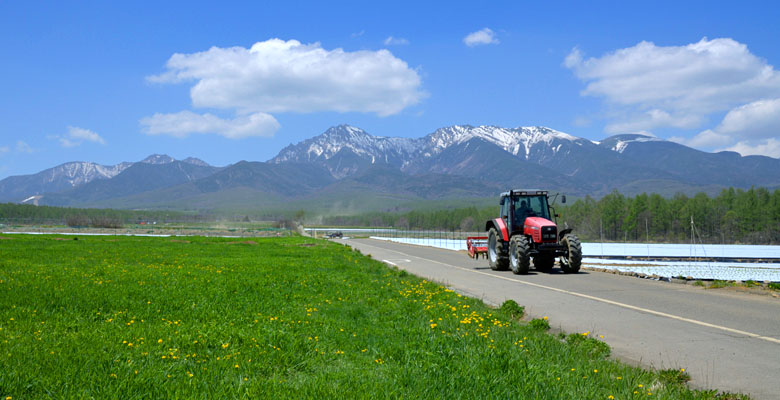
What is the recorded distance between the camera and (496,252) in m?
24.2

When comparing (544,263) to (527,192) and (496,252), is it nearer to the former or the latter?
(496,252)

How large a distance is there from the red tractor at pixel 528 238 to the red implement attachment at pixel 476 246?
2.57m

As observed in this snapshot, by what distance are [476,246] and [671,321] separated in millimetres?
18163

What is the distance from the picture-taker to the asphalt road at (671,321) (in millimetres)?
7301

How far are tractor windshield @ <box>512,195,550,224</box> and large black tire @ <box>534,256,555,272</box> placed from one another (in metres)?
1.84

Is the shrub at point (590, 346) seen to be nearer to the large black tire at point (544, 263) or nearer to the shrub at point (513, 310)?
the shrub at point (513, 310)

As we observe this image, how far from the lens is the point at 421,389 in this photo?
5691 mm

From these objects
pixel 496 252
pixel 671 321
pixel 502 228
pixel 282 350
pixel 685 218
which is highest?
pixel 685 218

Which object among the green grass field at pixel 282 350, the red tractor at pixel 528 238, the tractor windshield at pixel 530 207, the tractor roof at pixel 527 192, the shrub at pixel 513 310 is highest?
the tractor roof at pixel 527 192

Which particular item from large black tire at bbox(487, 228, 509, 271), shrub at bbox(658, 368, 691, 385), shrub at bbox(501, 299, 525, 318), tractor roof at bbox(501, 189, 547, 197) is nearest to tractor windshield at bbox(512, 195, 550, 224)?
tractor roof at bbox(501, 189, 547, 197)

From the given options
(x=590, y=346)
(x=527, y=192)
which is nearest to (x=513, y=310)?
(x=590, y=346)

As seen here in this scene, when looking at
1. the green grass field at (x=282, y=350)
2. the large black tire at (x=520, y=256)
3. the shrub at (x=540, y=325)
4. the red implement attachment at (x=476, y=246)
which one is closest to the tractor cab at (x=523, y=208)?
the large black tire at (x=520, y=256)

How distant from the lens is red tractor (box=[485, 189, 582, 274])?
21.7 meters

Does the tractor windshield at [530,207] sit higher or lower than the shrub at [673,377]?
higher
